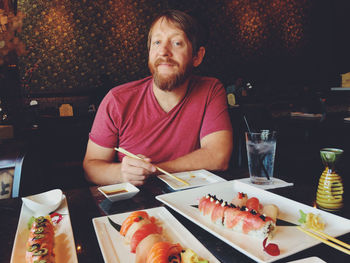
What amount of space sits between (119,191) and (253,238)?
0.58 m

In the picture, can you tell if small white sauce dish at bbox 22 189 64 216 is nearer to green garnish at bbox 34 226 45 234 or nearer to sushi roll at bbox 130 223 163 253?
green garnish at bbox 34 226 45 234

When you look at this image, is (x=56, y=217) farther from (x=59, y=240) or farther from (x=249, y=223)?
(x=249, y=223)

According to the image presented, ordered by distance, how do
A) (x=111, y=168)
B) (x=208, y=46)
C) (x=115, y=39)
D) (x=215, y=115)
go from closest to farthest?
(x=111, y=168) → (x=215, y=115) → (x=115, y=39) → (x=208, y=46)

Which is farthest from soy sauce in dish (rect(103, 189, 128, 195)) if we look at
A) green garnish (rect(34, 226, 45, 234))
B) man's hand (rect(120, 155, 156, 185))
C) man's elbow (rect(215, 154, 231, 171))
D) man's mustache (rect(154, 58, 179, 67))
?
man's mustache (rect(154, 58, 179, 67))

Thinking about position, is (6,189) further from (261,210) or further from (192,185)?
(261,210)

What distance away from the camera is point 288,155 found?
9.19ft

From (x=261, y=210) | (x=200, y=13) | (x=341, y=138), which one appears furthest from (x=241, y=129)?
(x=261, y=210)

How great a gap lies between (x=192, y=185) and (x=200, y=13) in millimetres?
4833

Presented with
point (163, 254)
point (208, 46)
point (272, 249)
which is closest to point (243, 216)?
point (272, 249)

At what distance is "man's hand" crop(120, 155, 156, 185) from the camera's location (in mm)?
1227

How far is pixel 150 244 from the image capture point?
69 cm

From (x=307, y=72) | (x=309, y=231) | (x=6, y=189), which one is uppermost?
(x=307, y=72)

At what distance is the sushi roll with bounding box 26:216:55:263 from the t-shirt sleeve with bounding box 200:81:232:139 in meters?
1.26

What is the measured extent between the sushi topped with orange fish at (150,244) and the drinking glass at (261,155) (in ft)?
1.94
